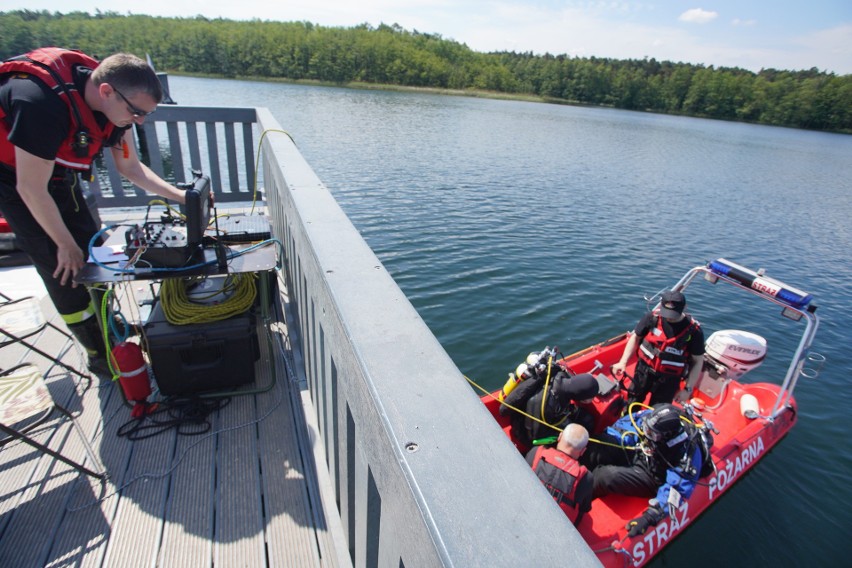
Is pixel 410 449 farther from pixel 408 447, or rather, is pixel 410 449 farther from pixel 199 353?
Answer: pixel 199 353

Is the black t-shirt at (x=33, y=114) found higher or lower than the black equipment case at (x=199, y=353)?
higher

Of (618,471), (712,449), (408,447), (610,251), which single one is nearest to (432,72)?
(610,251)

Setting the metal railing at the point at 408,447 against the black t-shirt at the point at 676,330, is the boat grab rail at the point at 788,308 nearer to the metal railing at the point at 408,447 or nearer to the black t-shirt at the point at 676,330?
the black t-shirt at the point at 676,330

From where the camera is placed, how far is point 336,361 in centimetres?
133

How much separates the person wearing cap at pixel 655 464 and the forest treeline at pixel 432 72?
265 feet

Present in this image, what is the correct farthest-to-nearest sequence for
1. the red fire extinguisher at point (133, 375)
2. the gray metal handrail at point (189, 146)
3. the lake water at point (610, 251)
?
the lake water at point (610, 251)
the gray metal handrail at point (189, 146)
the red fire extinguisher at point (133, 375)

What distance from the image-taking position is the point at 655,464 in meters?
3.78

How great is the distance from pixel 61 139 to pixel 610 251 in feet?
39.2

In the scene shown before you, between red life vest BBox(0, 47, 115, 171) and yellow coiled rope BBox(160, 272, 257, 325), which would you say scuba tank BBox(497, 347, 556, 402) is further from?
red life vest BBox(0, 47, 115, 171)

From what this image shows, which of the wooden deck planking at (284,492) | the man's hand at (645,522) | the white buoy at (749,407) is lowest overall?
the white buoy at (749,407)

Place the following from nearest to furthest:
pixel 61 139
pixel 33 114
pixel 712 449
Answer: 1. pixel 33 114
2. pixel 61 139
3. pixel 712 449

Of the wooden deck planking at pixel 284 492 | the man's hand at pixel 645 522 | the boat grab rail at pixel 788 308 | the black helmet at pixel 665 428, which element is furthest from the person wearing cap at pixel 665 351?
the wooden deck planking at pixel 284 492

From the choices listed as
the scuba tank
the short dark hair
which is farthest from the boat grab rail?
the short dark hair

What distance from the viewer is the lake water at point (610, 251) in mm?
5336
